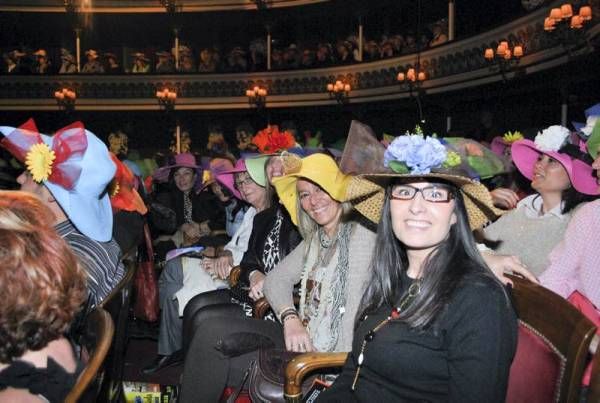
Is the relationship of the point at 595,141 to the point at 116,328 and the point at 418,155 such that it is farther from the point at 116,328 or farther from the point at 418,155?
the point at 116,328

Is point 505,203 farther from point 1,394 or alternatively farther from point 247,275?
point 1,394

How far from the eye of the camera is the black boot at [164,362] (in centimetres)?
409

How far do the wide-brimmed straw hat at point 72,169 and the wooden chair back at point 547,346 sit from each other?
5.83 feet

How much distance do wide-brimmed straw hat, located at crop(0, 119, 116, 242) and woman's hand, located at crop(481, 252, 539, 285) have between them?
5.44ft

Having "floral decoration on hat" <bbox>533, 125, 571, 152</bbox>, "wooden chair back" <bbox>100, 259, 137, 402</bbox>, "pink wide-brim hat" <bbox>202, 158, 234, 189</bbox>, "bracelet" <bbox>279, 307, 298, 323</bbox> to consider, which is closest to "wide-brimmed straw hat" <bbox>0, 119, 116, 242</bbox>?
"wooden chair back" <bbox>100, 259, 137, 402</bbox>

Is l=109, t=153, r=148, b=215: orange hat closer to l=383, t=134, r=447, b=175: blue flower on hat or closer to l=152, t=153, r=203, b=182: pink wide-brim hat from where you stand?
l=383, t=134, r=447, b=175: blue flower on hat

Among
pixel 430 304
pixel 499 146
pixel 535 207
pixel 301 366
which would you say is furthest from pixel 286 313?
pixel 499 146

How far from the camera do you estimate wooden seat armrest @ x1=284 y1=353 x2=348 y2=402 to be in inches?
90.4

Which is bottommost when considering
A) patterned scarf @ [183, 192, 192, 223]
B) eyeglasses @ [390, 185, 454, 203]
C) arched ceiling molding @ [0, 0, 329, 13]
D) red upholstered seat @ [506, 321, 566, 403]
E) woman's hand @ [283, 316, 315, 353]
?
woman's hand @ [283, 316, 315, 353]

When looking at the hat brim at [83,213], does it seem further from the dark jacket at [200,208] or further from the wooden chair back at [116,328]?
the dark jacket at [200,208]

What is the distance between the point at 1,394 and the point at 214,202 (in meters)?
4.74

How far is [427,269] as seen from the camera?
1.84m

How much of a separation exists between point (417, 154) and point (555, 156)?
185 cm

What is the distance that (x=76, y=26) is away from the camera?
21219mm
